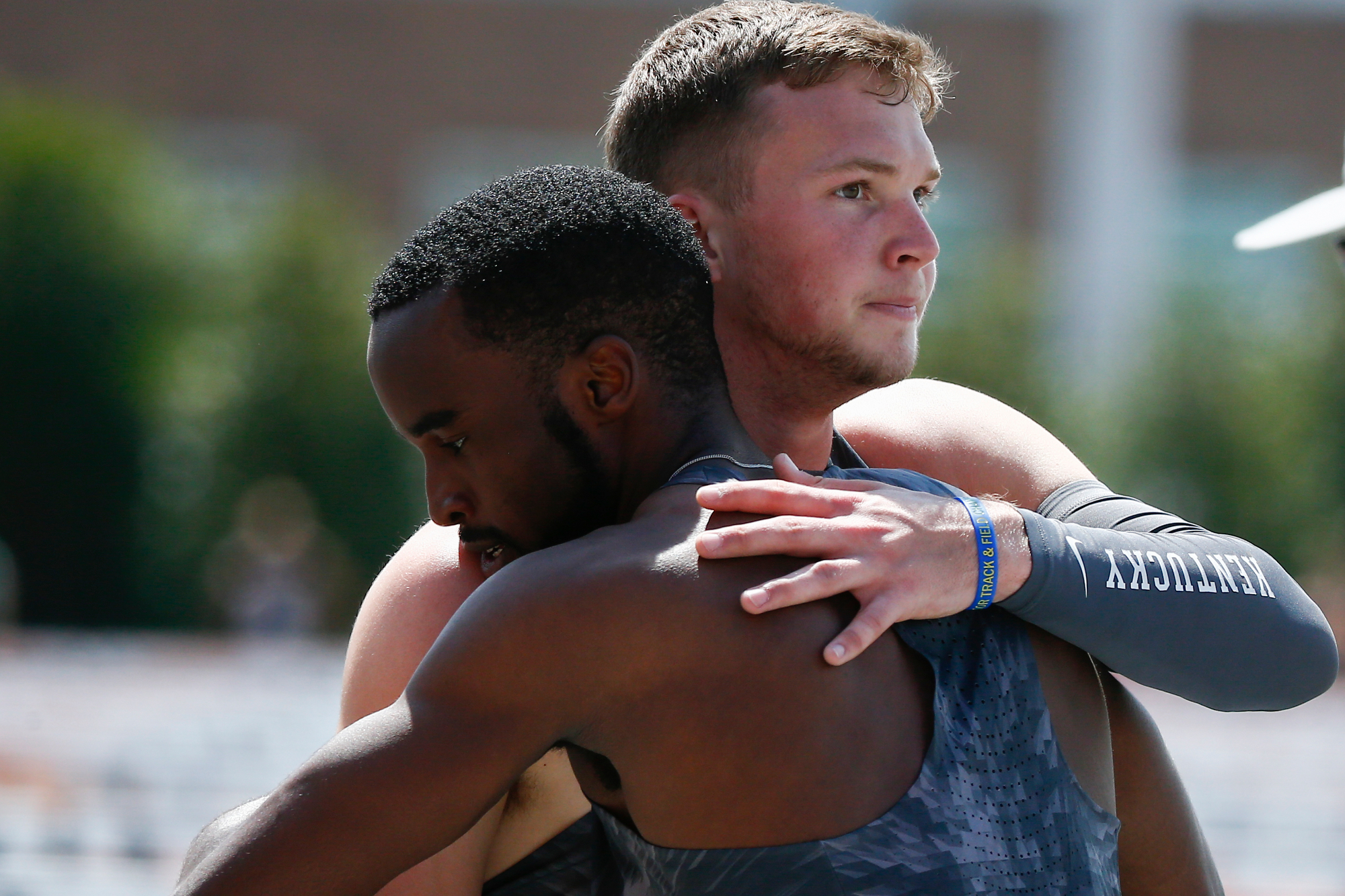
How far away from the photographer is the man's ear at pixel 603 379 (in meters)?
1.83

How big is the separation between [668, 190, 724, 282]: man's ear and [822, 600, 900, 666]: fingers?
0.83 m

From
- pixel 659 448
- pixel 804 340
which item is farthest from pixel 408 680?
pixel 804 340

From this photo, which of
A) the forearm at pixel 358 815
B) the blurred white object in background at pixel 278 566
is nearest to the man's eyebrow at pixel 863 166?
the forearm at pixel 358 815

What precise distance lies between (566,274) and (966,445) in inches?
43.1


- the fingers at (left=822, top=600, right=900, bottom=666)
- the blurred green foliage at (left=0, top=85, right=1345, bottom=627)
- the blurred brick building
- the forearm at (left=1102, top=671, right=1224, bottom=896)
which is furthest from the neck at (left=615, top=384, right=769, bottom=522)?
the blurred brick building

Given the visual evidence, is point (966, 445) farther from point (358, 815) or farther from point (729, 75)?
point (358, 815)

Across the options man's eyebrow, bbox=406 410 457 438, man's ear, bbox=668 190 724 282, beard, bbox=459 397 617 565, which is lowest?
beard, bbox=459 397 617 565

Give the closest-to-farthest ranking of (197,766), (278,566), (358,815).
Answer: (358,815), (197,766), (278,566)

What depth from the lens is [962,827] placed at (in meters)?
1.65

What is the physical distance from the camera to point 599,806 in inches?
71.7

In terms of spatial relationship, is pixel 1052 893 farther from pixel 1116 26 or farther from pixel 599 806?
pixel 1116 26

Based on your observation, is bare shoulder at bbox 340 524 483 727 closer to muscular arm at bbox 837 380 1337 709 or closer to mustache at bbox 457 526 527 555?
mustache at bbox 457 526 527 555

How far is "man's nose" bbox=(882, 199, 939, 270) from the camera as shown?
2.28 metres

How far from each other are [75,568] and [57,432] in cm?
172
